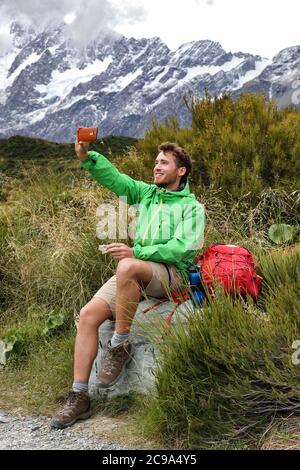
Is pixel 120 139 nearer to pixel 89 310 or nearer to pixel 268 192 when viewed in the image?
pixel 268 192

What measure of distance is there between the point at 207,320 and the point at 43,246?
307 centimetres

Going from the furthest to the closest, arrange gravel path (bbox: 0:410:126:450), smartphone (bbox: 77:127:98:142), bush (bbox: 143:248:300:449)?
smartphone (bbox: 77:127:98:142)
gravel path (bbox: 0:410:126:450)
bush (bbox: 143:248:300:449)

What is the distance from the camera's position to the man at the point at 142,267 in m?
3.75

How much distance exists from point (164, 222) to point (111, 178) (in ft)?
2.07

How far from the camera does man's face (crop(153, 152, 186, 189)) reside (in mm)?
4301

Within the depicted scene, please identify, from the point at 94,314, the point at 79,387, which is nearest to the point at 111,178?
the point at 94,314

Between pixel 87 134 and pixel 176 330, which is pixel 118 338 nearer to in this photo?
pixel 176 330

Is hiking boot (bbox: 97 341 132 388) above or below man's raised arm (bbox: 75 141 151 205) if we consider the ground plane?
below

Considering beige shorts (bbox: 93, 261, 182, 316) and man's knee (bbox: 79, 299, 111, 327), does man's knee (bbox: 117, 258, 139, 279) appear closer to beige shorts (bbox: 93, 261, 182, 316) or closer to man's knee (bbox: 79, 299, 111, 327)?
beige shorts (bbox: 93, 261, 182, 316)

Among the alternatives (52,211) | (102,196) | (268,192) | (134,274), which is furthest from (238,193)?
(134,274)

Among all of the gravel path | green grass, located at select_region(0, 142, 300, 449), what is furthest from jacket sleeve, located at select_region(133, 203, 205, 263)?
the gravel path

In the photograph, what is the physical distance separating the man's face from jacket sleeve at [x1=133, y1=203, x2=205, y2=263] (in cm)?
31

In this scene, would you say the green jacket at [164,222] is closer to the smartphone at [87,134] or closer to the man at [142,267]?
the man at [142,267]

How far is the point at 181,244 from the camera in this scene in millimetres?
3922
